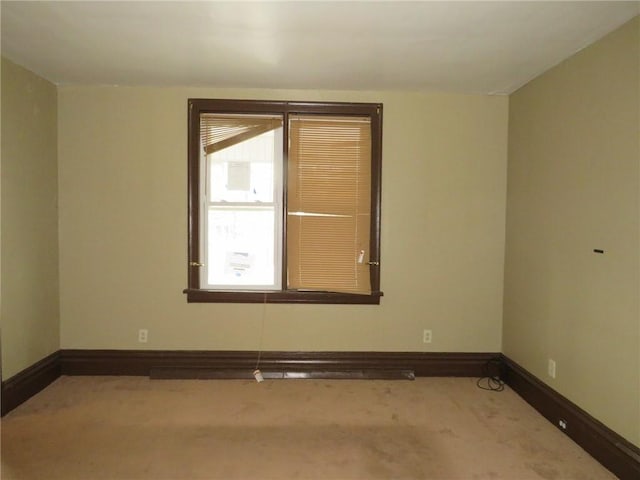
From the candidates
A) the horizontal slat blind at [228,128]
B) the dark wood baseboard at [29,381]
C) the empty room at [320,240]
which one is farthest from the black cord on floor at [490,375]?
the dark wood baseboard at [29,381]

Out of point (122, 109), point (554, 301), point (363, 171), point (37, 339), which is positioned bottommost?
point (37, 339)

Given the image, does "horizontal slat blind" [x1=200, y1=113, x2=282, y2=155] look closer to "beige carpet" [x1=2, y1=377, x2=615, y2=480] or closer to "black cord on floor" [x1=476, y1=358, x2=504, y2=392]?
"beige carpet" [x1=2, y1=377, x2=615, y2=480]

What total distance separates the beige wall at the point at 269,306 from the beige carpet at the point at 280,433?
0.42 metres

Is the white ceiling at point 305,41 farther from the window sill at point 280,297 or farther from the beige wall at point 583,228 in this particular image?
the window sill at point 280,297

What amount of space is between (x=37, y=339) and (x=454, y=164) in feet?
11.7

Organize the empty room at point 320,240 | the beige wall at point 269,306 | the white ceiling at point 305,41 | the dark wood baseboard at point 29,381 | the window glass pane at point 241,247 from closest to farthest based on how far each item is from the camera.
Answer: the white ceiling at point 305,41, the empty room at point 320,240, the dark wood baseboard at point 29,381, the beige wall at point 269,306, the window glass pane at point 241,247

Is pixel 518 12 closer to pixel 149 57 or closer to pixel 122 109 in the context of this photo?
pixel 149 57

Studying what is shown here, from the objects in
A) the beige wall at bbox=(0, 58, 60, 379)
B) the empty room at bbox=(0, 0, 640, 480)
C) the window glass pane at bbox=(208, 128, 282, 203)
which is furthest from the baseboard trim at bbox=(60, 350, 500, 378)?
the window glass pane at bbox=(208, 128, 282, 203)

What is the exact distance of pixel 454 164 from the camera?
3.28 meters

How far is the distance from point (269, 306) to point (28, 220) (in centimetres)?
189

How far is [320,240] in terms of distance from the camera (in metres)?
3.27

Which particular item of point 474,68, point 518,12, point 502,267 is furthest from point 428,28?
point 502,267

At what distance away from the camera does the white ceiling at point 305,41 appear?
6.56 feet

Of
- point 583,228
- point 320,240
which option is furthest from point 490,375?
point 320,240
